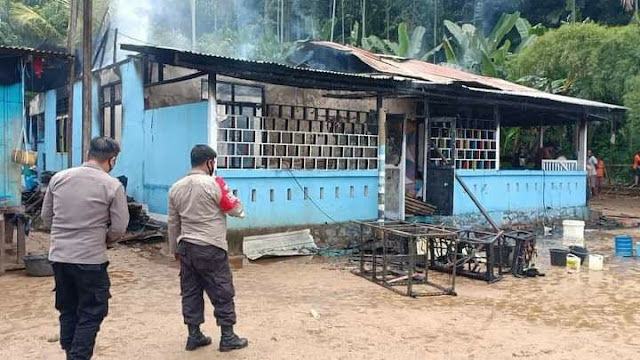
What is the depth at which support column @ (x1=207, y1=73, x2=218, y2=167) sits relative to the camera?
8.90 meters

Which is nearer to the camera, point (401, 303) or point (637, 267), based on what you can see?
point (401, 303)

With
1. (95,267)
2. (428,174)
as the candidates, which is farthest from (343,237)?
(95,267)

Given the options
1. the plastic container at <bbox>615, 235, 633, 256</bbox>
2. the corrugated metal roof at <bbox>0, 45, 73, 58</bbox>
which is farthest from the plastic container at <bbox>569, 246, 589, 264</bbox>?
the corrugated metal roof at <bbox>0, 45, 73, 58</bbox>

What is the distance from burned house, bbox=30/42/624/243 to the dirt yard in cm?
215

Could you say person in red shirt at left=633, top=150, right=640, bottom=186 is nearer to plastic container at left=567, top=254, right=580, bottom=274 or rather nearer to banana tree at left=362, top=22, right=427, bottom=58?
banana tree at left=362, top=22, right=427, bottom=58

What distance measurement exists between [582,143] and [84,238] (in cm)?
1370

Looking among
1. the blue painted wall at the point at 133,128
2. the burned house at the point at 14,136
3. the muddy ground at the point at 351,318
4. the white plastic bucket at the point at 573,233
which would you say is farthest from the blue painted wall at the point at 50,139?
the white plastic bucket at the point at 573,233

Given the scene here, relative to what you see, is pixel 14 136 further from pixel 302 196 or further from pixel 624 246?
pixel 624 246

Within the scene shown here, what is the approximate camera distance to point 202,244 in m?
4.57

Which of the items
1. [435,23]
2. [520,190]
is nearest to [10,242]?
[520,190]

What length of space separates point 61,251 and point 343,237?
718cm

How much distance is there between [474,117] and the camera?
1312 centimetres

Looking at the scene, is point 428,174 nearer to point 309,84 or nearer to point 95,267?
point 309,84

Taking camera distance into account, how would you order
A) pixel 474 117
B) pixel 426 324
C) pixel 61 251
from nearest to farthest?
1. pixel 61 251
2. pixel 426 324
3. pixel 474 117
